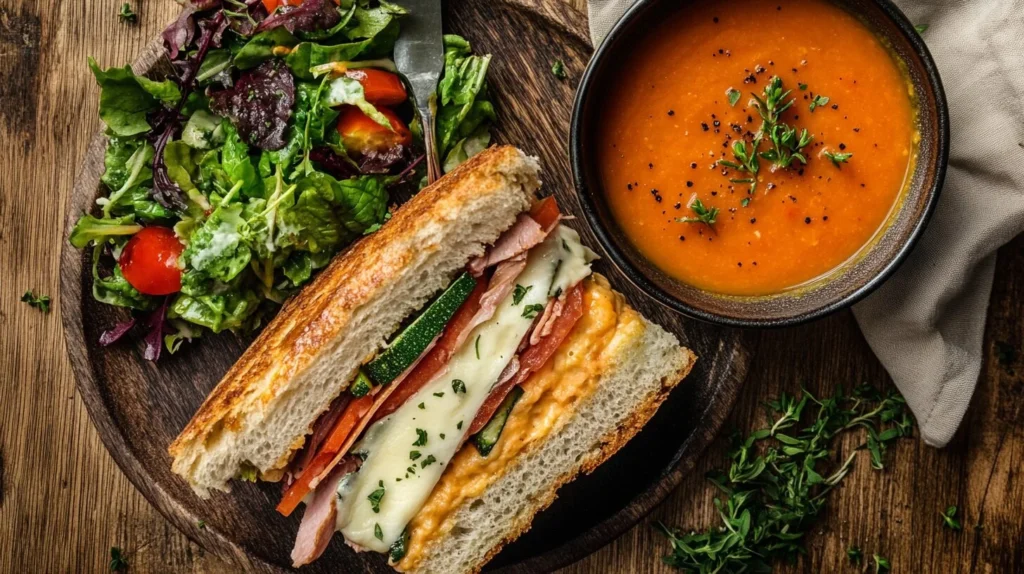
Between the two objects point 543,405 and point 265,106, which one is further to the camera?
point 265,106

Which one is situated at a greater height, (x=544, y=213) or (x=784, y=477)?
(x=544, y=213)

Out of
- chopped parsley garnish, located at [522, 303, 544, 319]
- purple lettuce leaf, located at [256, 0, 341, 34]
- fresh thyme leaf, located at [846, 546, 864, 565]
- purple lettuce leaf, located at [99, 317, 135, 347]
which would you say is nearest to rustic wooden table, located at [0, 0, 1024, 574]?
fresh thyme leaf, located at [846, 546, 864, 565]

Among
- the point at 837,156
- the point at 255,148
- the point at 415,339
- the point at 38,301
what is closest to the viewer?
the point at 837,156

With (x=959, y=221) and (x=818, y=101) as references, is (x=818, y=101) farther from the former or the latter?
(x=959, y=221)

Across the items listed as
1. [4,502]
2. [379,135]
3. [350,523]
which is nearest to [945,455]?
[350,523]

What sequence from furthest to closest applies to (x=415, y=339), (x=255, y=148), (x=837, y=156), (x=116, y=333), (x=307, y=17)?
1. (x=116, y=333)
2. (x=255, y=148)
3. (x=307, y=17)
4. (x=415, y=339)
5. (x=837, y=156)

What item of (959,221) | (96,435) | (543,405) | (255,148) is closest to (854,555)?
(959,221)

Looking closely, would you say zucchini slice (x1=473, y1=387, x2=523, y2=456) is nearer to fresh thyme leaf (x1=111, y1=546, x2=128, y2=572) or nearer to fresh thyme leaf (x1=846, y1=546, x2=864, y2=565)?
fresh thyme leaf (x1=846, y1=546, x2=864, y2=565)

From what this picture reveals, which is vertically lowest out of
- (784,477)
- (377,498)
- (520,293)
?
(784,477)
